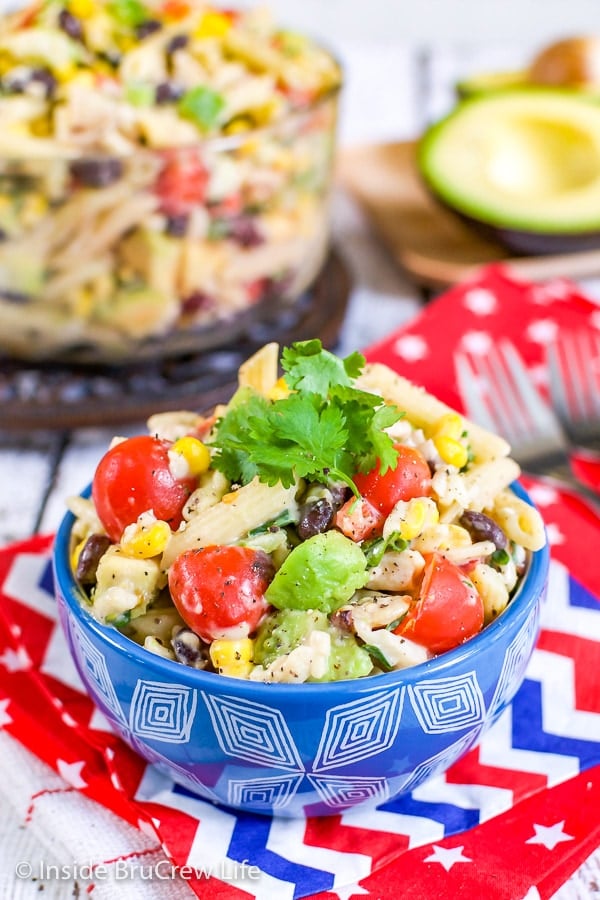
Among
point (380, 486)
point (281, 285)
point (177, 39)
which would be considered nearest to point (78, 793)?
point (380, 486)

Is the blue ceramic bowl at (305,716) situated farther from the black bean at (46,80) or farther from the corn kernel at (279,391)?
the black bean at (46,80)

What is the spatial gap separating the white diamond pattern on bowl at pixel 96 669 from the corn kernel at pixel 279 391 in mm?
414

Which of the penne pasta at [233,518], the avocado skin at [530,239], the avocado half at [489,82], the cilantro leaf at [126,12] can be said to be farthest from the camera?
the avocado half at [489,82]

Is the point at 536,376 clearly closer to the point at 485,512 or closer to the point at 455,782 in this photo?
the point at 485,512

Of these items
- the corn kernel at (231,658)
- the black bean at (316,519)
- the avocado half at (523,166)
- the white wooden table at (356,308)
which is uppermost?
the black bean at (316,519)

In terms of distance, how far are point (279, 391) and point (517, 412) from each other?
899mm

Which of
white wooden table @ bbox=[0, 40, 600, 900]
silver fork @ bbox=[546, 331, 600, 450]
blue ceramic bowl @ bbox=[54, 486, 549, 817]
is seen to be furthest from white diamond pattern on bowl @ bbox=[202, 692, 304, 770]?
silver fork @ bbox=[546, 331, 600, 450]

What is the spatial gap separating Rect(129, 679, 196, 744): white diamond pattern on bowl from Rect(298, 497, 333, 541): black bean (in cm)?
24

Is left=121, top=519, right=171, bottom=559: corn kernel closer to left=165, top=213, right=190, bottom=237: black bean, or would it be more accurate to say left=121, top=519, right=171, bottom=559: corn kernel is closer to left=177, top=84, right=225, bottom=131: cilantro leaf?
left=165, top=213, right=190, bottom=237: black bean

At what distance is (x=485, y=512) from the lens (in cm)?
147

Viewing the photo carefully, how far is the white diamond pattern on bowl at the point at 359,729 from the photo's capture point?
4.02ft

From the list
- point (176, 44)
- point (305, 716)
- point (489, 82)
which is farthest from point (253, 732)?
point (489, 82)

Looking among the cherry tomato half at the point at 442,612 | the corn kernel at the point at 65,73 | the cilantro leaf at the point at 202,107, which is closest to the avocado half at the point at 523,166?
the cilantro leaf at the point at 202,107

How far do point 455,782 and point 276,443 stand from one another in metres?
0.55
